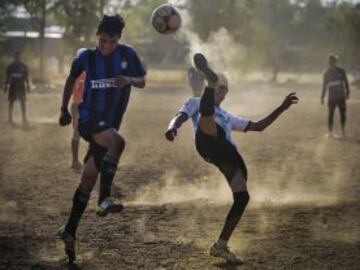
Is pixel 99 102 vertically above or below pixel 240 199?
above

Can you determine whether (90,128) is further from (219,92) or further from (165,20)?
(165,20)

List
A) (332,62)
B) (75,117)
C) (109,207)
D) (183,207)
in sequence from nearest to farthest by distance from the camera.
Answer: (109,207), (183,207), (75,117), (332,62)

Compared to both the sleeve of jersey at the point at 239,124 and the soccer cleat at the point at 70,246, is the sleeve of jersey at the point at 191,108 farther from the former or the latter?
the soccer cleat at the point at 70,246

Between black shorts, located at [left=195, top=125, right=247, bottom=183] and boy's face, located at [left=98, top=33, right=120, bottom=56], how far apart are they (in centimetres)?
124

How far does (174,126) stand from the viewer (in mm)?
6285

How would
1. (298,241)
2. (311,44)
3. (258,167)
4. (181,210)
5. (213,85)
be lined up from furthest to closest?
(311,44) → (258,167) → (181,210) → (298,241) → (213,85)

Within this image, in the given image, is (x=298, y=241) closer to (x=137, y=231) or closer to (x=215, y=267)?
(x=215, y=267)

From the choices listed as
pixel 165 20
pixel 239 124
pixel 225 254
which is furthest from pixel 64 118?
pixel 165 20

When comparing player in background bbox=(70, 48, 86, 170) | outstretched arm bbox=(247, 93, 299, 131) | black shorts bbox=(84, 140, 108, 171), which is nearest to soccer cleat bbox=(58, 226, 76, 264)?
black shorts bbox=(84, 140, 108, 171)

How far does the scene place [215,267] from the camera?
612 centimetres

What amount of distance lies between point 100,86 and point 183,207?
291cm

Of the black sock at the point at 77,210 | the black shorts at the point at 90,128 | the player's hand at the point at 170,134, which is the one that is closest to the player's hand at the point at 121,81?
the black shorts at the point at 90,128

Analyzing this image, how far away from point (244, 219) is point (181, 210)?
0.96 m

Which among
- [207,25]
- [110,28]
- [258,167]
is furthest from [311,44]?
[110,28]
